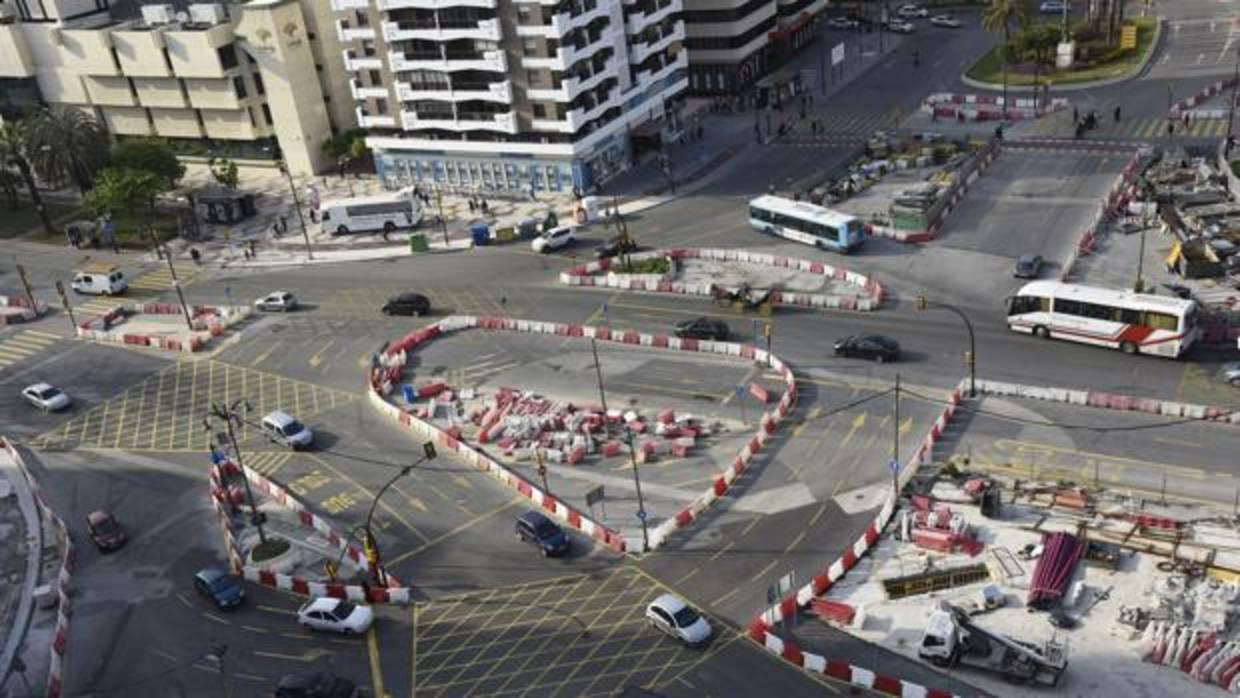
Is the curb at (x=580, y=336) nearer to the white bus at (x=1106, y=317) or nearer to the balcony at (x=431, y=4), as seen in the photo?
the white bus at (x=1106, y=317)

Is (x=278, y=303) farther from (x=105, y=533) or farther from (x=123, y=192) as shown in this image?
(x=105, y=533)

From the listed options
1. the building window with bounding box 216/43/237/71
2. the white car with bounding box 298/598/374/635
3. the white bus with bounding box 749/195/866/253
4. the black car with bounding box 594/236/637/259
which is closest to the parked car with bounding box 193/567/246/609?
the white car with bounding box 298/598/374/635

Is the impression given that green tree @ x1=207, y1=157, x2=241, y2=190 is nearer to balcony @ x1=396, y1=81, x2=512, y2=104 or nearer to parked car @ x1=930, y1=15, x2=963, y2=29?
balcony @ x1=396, y1=81, x2=512, y2=104

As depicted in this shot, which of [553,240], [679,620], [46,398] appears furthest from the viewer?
[553,240]

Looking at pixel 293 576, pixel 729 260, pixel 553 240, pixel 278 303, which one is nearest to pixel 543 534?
pixel 293 576

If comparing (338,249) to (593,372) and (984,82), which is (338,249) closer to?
(593,372)

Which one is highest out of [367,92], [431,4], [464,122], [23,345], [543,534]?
[431,4]

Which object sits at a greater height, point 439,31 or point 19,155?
point 439,31
